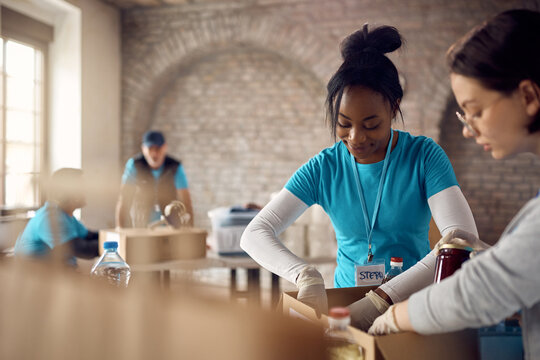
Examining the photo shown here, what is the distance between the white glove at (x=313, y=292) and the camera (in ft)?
3.24

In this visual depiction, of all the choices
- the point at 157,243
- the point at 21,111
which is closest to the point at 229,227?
the point at 157,243

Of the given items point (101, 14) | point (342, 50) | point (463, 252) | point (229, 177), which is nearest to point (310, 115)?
point (229, 177)

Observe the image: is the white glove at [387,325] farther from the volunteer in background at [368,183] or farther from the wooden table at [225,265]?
the wooden table at [225,265]

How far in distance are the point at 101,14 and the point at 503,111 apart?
4.77 m

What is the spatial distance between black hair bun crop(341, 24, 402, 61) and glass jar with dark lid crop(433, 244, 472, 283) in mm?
656

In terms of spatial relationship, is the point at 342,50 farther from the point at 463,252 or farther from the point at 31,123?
the point at 31,123

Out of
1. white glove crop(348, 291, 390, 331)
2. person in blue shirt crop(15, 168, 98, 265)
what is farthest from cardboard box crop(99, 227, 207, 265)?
white glove crop(348, 291, 390, 331)

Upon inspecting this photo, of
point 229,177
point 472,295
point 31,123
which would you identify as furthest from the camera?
point 229,177

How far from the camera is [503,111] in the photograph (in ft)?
2.40

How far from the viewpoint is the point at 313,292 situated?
1.01 metres

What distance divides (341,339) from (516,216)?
33cm

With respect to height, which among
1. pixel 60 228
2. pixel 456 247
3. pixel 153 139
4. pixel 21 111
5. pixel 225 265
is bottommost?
pixel 225 265

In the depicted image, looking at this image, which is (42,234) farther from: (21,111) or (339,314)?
(339,314)

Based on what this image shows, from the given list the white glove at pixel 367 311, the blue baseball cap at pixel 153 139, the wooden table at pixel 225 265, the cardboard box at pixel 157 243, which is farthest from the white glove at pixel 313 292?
the blue baseball cap at pixel 153 139
